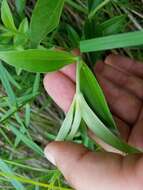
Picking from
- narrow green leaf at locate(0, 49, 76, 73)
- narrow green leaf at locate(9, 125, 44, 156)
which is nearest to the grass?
narrow green leaf at locate(9, 125, 44, 156)

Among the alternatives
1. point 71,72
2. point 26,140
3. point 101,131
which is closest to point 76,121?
point 101,131

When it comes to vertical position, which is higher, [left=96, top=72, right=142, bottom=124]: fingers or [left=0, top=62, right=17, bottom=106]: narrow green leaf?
[left=0, top=62, right=17, bottom=106]: narrow green leaf

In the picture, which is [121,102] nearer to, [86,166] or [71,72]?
[71,72]

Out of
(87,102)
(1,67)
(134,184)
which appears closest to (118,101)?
(87,102)

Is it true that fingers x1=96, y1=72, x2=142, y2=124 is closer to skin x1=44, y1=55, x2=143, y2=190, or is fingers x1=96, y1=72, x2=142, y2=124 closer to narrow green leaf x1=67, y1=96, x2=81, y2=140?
skin x1=44, y1=55, x2=143, y2=190

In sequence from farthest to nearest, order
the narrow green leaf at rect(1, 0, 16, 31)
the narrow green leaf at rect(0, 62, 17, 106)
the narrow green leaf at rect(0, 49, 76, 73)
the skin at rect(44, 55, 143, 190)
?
the narrow green leaf at rect(0, 62, 17, 106) < the narrow green leaf at rect(1, 0, 16, 31) < the narrow green leaf at rect(0, 49, 76, 73) < the skin at rect(44, 55, 143, 190)

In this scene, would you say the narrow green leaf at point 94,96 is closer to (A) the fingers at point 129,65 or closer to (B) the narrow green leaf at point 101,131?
(B) the narrow green leaf at point 101,131
